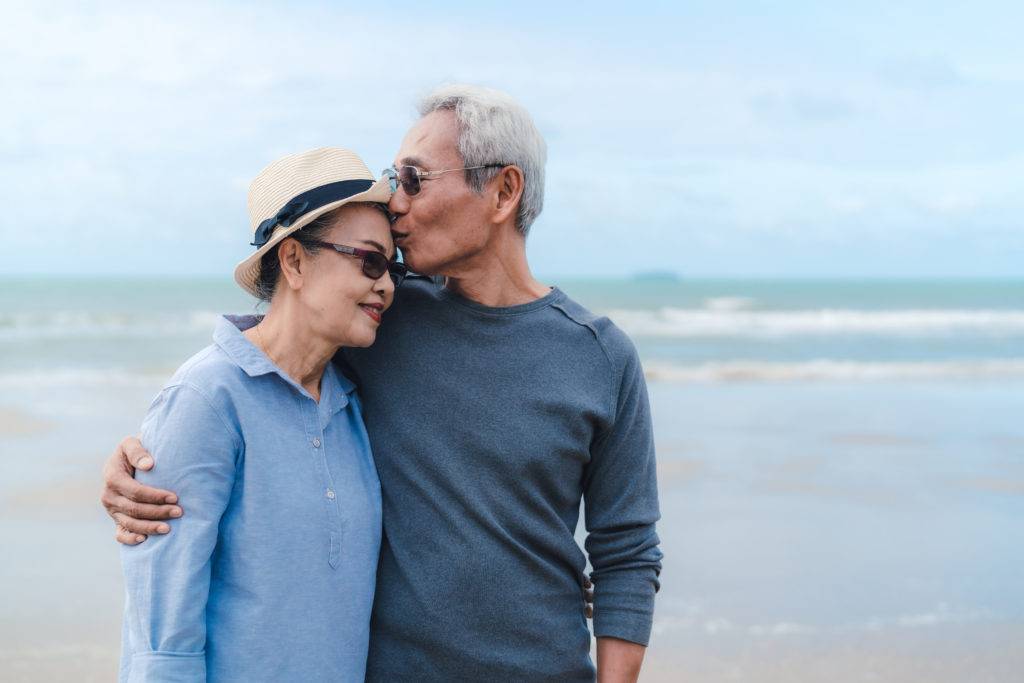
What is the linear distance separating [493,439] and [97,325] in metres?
23.8

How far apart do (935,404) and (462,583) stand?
11.6m

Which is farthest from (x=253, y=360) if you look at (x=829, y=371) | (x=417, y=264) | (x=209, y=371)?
(x=829, y=371)

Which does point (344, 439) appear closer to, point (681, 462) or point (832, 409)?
point (681, 462)

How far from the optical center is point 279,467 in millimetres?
2150

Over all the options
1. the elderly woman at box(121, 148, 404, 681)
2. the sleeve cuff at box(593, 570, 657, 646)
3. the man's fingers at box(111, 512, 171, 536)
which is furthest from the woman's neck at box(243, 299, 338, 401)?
the sleeve cuff at box(593, 570, 657, 646)

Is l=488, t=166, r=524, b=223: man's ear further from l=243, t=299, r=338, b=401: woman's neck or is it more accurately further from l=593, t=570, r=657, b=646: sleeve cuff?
l=593, t=570, r=657, b=646: sleeve cuff

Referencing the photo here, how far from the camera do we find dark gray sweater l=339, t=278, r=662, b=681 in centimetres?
236

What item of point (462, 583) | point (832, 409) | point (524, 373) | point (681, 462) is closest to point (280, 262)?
point (524, 373)

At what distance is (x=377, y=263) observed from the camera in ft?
7.70

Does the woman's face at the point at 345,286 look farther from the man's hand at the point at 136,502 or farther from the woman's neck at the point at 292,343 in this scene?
the man's hand at the point at 136,502

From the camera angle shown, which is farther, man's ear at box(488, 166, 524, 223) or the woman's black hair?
man's ear at box(488, 166, 524, 223)

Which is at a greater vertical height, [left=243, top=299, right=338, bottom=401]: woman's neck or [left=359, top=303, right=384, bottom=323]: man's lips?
[left=359, top=303, right=384, bottom=323]: man's lips

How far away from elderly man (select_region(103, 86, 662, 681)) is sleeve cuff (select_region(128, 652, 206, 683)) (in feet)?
1.57

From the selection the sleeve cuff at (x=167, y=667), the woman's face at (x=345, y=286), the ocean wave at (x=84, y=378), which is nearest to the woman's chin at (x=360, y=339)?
the woman's face at (x=345, y=286)
